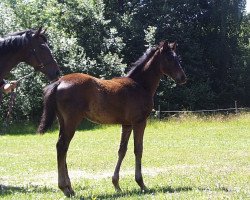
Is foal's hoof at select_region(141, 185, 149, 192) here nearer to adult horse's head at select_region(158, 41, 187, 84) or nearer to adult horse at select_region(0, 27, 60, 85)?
adult horse's head at select_region(158, 41, 187, 84)

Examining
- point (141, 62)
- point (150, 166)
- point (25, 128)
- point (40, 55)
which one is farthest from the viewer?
point (25, 128)

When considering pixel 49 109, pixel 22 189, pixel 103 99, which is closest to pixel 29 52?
pixel 49 109

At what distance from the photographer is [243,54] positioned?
40000 millimetres

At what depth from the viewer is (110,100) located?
743cm

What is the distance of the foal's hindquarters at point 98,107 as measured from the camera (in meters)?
6.98

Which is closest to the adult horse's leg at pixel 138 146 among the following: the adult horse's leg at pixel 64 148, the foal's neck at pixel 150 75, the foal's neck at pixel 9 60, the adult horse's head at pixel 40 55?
the foal's neck at pixel 150 75

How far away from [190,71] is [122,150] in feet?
95.4

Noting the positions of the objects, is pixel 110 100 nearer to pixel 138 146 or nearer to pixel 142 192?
pixel 138 146

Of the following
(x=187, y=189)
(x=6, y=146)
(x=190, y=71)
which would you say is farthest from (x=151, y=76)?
(x=190, y=71)

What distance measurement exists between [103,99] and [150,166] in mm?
4706

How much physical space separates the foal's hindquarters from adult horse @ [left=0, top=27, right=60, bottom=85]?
1.02 m

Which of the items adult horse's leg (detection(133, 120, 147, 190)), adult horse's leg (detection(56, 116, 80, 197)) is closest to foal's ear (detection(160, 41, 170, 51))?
adult horse's leg (detection(133, 120, 147, 190))

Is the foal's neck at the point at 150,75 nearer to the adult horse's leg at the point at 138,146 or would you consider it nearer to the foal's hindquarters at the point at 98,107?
the foal's hindquarters at the point at 98,107

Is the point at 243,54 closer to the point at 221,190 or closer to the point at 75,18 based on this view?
the point at 75,18
